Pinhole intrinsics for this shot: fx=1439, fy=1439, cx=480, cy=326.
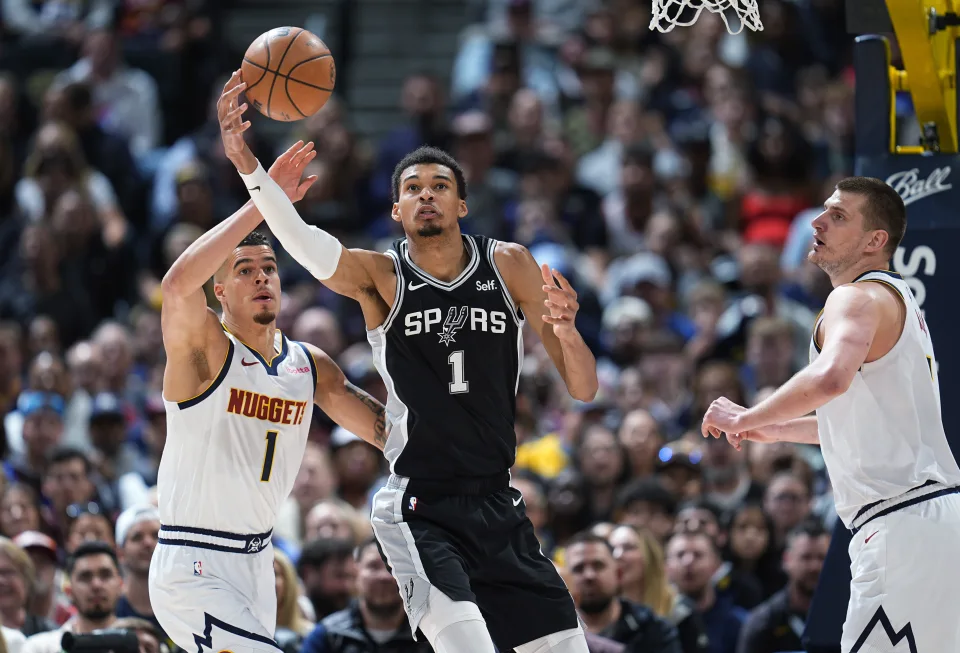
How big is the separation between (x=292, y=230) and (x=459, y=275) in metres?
0.87

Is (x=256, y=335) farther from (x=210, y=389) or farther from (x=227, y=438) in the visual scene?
(x=227, y=438)

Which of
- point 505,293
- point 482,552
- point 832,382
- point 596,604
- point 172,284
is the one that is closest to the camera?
point 832,382

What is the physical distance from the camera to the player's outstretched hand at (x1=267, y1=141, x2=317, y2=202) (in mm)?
7086

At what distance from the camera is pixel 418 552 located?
6.68 metres

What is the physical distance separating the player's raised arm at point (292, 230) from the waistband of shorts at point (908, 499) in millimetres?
2610

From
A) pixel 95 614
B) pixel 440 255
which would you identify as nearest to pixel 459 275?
pixel 440 255

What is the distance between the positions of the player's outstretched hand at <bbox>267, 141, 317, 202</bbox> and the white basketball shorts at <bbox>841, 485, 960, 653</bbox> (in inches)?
125

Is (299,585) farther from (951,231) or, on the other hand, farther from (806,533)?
(951,231)

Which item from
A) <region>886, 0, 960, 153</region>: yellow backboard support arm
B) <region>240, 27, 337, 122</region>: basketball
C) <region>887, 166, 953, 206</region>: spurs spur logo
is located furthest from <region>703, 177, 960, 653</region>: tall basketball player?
<region>240, 27, 337, 122</region>: basketball

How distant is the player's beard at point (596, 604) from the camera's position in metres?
9.23

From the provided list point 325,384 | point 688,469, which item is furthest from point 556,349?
point 688,469

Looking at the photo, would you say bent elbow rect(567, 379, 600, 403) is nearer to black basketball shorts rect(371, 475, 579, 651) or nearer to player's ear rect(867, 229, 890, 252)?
black basketball shorts rect(371, 475, 579, 651)

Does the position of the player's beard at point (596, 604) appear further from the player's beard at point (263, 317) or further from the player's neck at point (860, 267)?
the player's neck at point (860, 267)

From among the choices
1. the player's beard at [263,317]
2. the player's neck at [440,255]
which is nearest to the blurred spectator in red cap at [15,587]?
the player's beard at [263,317]
